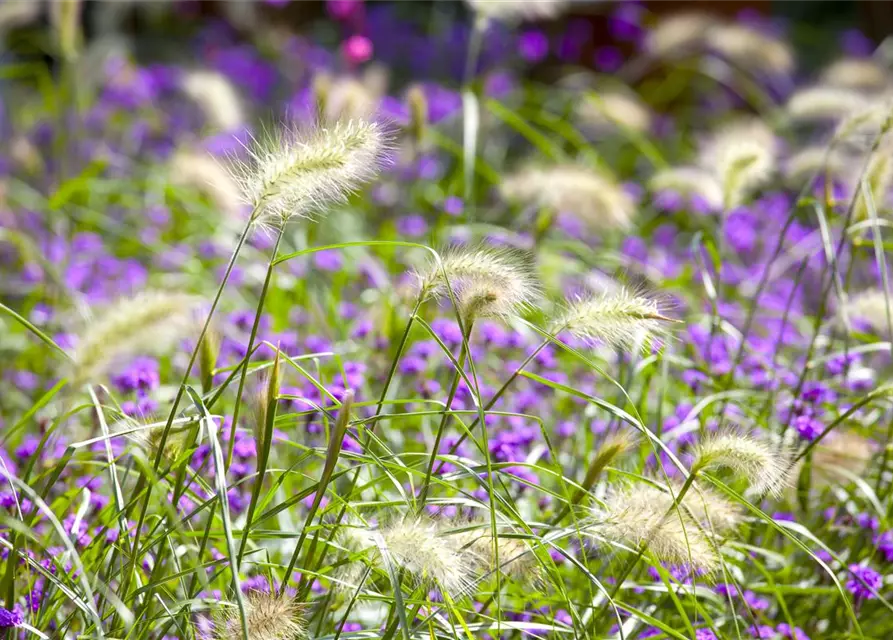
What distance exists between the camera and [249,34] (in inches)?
342

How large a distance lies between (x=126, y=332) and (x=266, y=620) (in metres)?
0.49

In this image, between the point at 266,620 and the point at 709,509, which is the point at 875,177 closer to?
the point at 709,509

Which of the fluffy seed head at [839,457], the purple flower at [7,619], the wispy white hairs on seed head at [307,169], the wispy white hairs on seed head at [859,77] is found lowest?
the purple flower at [7,619]

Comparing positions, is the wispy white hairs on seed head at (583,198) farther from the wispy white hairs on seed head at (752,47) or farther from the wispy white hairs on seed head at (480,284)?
the wispy white hairs on seed head at (752,47)

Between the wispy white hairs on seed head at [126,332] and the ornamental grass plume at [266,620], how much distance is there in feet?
1.39

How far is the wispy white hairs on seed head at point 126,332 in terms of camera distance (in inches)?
62.8

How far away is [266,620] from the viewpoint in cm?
159

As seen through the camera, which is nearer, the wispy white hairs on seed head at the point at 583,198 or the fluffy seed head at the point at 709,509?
the fluffy seed head at the point at 709,509

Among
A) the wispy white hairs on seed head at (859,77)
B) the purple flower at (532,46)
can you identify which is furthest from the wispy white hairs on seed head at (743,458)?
the purple flower at (532,46)

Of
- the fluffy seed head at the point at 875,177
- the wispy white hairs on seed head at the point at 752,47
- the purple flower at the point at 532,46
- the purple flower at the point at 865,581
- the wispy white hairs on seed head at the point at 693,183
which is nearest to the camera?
the purple flower at the point at 865,581

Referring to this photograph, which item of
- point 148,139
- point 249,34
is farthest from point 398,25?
point 148,139

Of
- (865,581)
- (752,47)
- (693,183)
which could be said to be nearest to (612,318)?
(865,581)

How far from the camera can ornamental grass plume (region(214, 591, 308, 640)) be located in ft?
5.17

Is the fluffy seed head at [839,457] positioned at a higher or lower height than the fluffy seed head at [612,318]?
higher
